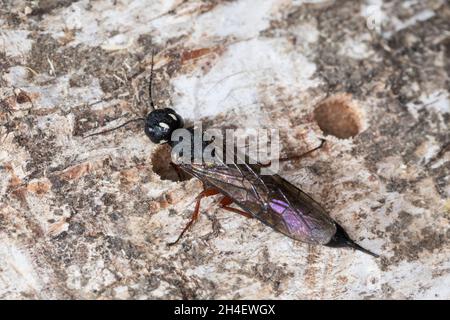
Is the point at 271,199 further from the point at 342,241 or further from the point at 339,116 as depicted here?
the point at 339,116

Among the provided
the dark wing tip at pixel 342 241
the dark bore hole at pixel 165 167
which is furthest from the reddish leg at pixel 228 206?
the dark wing tip at pixel 342 241

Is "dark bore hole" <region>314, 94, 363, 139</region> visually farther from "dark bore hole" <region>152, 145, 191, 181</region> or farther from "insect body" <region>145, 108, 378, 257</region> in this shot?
"dark bore hole" <region>152, 145, 191, 181</region>

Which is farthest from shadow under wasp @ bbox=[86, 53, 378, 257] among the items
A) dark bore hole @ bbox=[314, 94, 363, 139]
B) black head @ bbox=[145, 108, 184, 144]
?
dark bore hole @ bbox=[314, 94, 363, 139]

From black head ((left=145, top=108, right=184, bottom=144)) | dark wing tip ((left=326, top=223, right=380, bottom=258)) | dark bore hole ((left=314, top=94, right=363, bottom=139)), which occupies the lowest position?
dark wing tip ((left=326, top=223, right=380, bottom=258))

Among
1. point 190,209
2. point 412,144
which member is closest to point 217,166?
point 190,209

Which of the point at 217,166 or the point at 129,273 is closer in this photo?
the point at 129,273

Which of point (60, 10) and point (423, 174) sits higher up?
point (60, 10)

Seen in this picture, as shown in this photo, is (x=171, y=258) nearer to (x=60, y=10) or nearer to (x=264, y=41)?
(x=264, y=41)

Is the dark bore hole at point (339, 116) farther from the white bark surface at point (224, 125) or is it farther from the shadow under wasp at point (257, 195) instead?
the shadow under wasp at point (257, 195)
